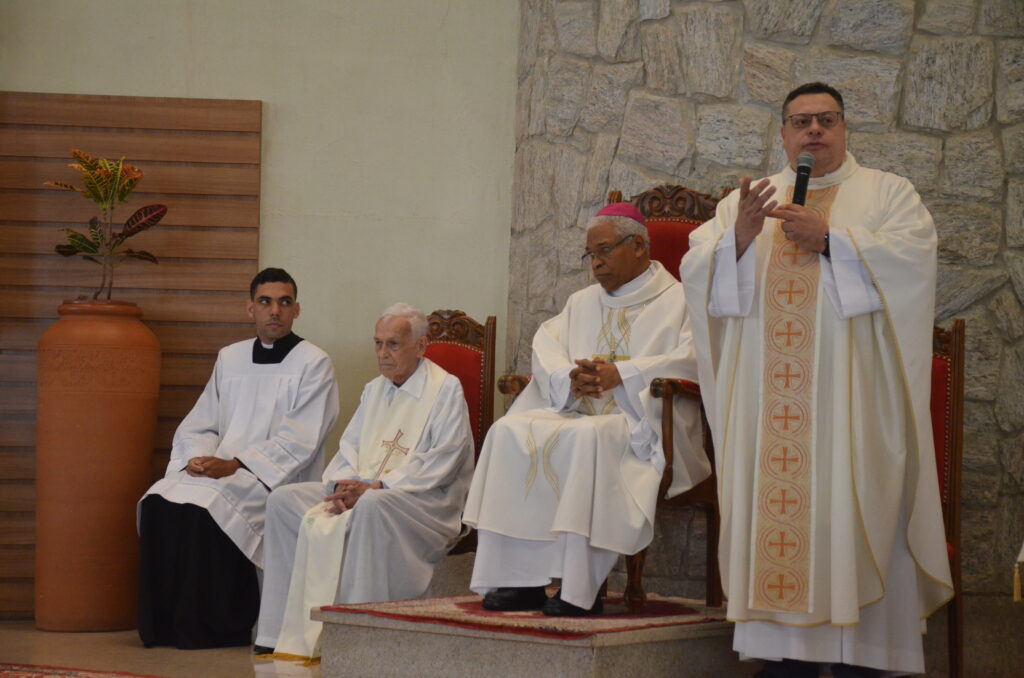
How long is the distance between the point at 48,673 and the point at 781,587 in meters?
2.78

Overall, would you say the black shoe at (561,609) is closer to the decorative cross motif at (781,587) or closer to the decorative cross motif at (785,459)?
the decorative cross motif at (781,587)

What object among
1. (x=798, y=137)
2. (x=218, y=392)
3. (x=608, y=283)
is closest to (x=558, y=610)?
(x=608, y=283)

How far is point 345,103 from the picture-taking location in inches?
275

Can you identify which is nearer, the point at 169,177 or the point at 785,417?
the point at 785,417

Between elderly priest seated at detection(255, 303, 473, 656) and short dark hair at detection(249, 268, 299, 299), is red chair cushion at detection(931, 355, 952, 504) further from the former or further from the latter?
short dark hair at detection(249, 268, 299, 299)

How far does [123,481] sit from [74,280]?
4.38 ft

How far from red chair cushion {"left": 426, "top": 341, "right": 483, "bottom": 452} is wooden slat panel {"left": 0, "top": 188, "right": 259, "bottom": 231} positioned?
1.49 m

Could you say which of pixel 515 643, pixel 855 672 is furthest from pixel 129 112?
pixel 855 672

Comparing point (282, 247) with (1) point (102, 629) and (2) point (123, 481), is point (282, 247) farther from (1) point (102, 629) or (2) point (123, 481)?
(1) point (102, 629)

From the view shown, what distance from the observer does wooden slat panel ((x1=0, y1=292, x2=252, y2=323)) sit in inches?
271

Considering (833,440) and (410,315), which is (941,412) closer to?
(833,440)

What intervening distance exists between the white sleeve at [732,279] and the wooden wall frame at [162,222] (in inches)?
129

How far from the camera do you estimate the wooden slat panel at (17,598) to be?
6.72m

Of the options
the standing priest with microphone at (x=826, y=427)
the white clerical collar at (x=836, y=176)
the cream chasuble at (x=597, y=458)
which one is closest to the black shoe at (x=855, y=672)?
the standing priest with microphone at (x=826, y=427)
